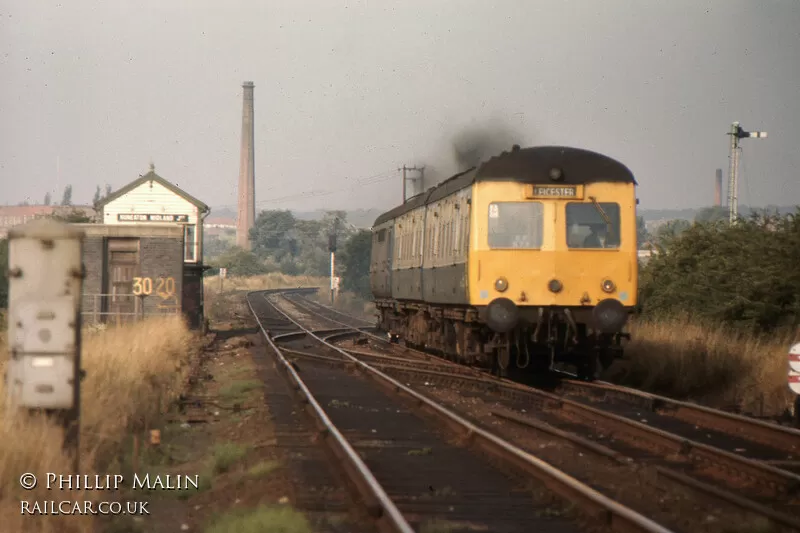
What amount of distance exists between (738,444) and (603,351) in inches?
229

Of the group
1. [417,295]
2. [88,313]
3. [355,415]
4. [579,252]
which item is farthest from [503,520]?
[88,313]

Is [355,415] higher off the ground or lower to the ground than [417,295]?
lower

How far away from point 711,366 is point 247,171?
95445mm

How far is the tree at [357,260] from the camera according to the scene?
77.4m

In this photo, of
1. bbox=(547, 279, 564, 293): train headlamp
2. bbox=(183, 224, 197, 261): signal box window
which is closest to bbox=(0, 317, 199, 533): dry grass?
bbox=(547, 279, 564, 293): train headlamp

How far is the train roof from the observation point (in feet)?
54.1

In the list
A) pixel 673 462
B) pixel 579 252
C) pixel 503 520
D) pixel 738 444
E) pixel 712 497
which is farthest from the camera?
pixel 579 252

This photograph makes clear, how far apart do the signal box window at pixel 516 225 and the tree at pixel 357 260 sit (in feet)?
195

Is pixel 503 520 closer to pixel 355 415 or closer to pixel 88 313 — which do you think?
pixel 355 415

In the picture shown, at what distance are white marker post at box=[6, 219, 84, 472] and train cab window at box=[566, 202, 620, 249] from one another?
10079 millimetres

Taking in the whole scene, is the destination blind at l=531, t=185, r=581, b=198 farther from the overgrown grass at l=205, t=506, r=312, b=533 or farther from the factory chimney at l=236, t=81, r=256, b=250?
the factory chimney at l=236, t=81, r=256, b=250

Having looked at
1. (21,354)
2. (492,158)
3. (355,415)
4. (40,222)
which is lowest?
(355,415)

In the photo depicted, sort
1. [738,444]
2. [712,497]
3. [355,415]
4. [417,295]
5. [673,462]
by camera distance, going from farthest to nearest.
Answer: [417,295] < [355,415] < [738,444] < [673,462] < [712,497]

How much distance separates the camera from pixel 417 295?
22.0 metres
